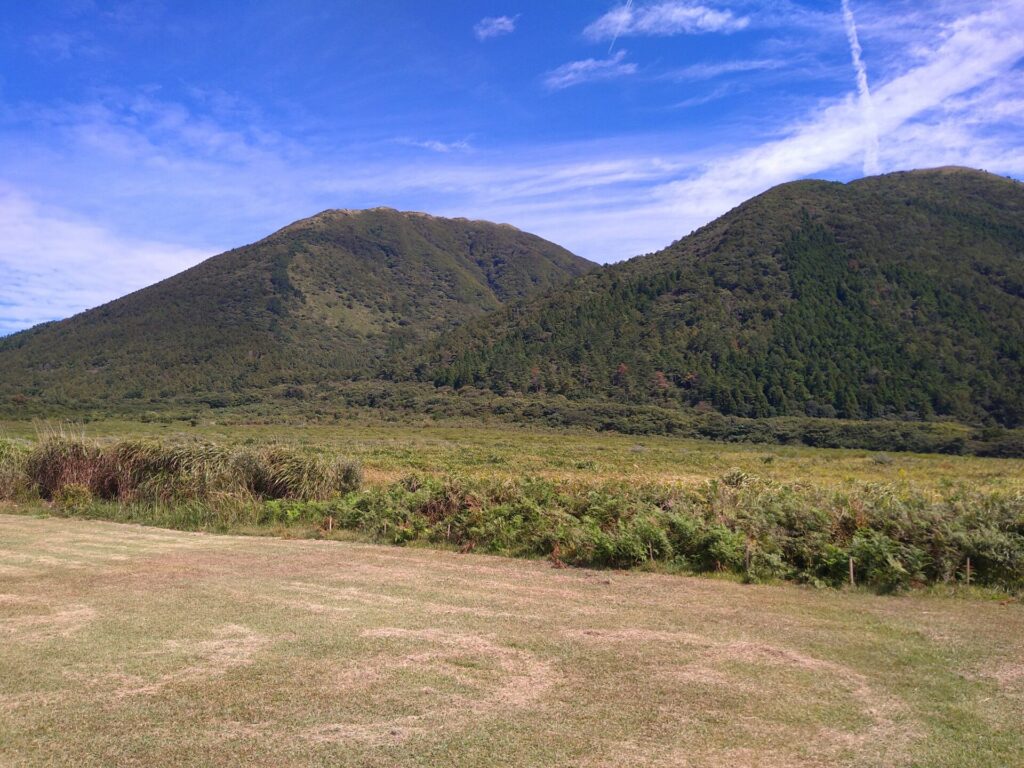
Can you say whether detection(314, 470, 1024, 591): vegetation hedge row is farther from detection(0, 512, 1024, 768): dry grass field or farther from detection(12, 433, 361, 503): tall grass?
detection(12, 433, 361, 503): tall grass

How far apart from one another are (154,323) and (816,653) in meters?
136

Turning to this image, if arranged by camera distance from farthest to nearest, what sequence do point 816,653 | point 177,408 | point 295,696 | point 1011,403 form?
point 177,408
point 1011,403
point 816,653
point 295,696

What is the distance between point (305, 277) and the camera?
493ft

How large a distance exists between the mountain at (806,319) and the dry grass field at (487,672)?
78.3 metres

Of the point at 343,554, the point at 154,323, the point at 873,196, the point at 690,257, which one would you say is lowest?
the point at 343,554

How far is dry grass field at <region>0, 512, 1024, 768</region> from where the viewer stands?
15.4 ft

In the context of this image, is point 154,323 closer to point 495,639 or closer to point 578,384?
point 578,384

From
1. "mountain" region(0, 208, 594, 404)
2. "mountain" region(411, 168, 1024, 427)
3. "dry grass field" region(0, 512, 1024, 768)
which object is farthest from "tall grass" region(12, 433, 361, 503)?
"mountain" region(0, 208, 594, 404)

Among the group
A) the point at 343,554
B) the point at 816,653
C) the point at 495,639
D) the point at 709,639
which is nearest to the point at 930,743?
the point at 816,653

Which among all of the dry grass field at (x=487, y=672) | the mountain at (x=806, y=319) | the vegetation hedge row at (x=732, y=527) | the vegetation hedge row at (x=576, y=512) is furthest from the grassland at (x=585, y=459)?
the mountain at (x=806, y=319)

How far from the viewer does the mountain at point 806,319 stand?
83.8m

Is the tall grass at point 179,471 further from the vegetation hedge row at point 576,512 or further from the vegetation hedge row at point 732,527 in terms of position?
the vegetation hedge row at point 732,527

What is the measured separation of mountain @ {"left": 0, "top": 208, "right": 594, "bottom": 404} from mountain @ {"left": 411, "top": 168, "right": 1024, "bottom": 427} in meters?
25.5

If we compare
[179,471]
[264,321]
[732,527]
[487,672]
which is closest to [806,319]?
[264,321]
